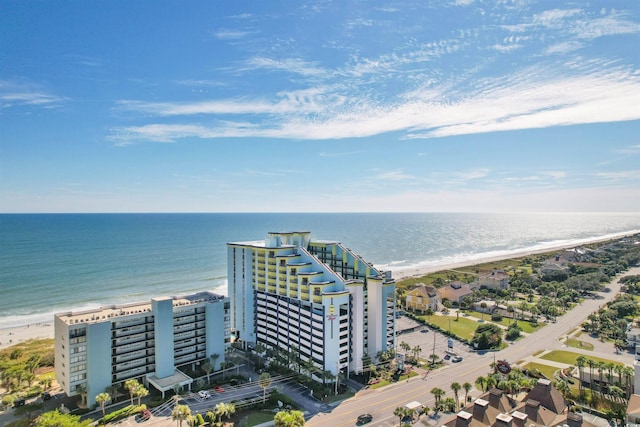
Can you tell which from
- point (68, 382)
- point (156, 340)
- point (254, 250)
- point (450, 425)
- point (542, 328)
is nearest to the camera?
point (450, 425)

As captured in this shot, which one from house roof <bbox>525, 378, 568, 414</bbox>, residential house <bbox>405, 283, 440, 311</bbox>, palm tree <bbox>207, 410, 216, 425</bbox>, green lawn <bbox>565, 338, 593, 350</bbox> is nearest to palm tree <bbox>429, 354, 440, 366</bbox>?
house roof <bbox>525, 378, 568, 414</bbox>

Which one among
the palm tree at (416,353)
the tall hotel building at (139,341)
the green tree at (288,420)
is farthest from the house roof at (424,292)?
the green tree at (288,420)

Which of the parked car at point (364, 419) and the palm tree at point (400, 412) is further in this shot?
the parked car at point (364, 419)

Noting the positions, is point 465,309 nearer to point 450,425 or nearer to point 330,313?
point 330,313

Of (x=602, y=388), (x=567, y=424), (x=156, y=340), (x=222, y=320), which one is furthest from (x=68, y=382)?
(x=602, y=388)

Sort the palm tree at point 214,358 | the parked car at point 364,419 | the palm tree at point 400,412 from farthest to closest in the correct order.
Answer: the palm tree at point 214,358
the parked car at point 364,419
the palm tree at point 400,412

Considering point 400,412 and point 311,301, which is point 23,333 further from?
point 400,412

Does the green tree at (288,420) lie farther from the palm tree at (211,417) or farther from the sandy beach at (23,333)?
the sandy beach at (23,333)
